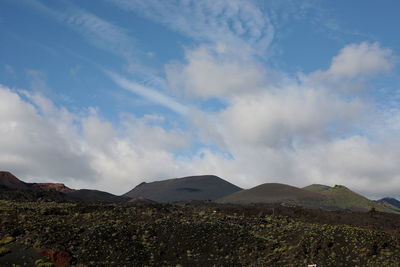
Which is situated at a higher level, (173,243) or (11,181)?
(11,181)

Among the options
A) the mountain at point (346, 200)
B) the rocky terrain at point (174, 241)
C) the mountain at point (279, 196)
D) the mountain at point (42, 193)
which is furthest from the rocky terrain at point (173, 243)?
the mountain at point (346, 200)

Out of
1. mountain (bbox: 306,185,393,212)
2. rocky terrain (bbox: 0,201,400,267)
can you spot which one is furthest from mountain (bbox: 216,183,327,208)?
rocky terrain (bbox: 0,201,400,267)

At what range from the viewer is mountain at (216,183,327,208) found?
4860 inches

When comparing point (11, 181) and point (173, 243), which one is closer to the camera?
point (173, 243)

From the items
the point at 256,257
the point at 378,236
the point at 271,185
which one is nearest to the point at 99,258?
the point at 256,257

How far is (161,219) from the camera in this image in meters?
45.4

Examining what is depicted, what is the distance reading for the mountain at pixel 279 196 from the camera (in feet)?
405

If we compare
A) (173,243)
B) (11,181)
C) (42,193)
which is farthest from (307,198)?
(173,243)

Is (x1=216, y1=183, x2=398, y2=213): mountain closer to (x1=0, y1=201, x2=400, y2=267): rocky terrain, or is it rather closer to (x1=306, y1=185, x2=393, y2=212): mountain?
(x1=306, y1=185, x2=393, y2=212): mountain

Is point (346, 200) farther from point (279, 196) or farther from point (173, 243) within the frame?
point (173, 243)

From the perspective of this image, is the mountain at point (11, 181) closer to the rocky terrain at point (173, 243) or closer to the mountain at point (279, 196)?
the mountain at point (279, 196)

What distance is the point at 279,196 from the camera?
13188cm

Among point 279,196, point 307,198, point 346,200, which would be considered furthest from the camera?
point 346,200

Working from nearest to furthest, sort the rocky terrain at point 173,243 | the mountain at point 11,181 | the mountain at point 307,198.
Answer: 1. the rocky terrain at point 173,243
2. the mountain at point 11,181
3. the mountain at point 307,198
